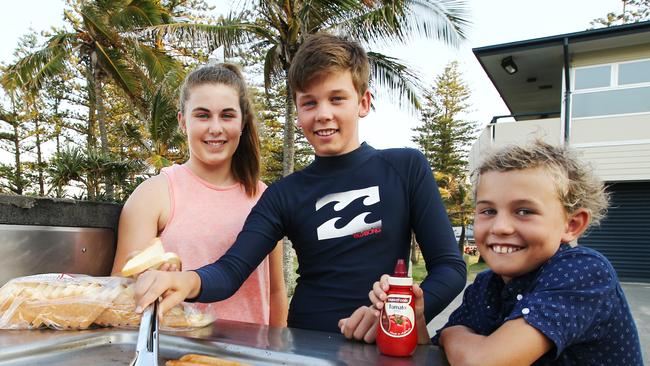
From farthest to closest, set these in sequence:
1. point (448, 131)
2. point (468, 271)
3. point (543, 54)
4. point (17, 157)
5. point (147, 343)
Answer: point (448, 131) → point (17, 157) → point (543, 54) → point (468, 271) → point (147, 343)

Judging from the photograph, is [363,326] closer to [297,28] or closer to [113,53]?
[297,28]

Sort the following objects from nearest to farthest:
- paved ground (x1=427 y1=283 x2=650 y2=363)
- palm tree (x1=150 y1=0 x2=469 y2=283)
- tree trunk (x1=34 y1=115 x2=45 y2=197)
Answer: paved ground (x1=427 y1=283 x2=650 y2=363) < palm tree (x1=150 y1=0 x2=469 y2=283) < tree trunk (x1=34 y1=115 x2=45 y2=197)

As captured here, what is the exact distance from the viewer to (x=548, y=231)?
3.69 ft

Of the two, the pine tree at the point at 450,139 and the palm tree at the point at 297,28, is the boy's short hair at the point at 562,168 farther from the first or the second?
the pine tree at the point at 450,139

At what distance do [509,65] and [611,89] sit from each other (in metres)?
2.71

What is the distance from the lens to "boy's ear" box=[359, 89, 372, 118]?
169 centimetres

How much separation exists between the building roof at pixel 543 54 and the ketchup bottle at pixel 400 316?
1256cm

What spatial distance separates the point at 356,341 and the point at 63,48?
55.6ft

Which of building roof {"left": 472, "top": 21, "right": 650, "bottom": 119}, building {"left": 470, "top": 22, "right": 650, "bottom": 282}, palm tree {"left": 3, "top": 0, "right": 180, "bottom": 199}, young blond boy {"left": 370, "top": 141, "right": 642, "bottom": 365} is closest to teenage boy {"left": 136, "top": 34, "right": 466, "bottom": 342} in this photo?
young blond boy {"left": 370, "top": 141, "right": 642, "bottom": 365}

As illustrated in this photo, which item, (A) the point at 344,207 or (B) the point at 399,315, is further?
(A) the point at 344,207

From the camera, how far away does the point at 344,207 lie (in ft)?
5.13

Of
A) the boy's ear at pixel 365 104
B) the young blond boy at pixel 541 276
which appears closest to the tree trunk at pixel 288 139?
the boy's ear at pixel 365 104

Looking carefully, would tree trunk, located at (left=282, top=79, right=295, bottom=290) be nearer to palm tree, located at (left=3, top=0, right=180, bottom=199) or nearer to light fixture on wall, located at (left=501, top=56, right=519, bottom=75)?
palm tree, located at (left=3, top=0, right=180, bottom=199)

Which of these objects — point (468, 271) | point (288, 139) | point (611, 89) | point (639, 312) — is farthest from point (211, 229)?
point (611, 89)
